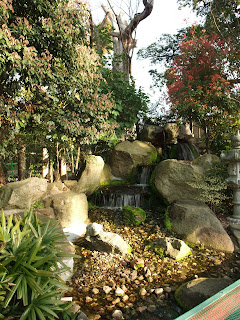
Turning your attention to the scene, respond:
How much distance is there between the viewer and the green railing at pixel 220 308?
5.24ft

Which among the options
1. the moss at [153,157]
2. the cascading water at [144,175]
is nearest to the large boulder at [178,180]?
the cascading water at [144,175]

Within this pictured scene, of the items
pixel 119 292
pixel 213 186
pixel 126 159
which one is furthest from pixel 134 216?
pixel 126 159

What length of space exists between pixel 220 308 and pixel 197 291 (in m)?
2.25

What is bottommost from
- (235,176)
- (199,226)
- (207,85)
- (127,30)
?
(199,226)

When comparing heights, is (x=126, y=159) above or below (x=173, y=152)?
below

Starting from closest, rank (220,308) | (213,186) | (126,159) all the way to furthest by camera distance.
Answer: (220,308) → (213,186) → (126,159)

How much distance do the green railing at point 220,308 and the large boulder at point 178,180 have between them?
5.31m

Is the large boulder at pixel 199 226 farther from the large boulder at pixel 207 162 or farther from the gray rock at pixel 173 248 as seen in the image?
the large boulder at pixel 207 162

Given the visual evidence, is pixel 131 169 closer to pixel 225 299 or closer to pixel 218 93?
pixel 218 93

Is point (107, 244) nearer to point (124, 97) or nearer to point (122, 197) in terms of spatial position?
point (122, 197)

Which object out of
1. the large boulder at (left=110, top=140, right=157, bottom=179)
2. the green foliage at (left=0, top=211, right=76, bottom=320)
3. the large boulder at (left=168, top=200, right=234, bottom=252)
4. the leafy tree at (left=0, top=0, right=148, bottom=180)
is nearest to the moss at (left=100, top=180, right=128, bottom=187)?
the large boulder at (left=110, top=140, right=157, bottom=179)

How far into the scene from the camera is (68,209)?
679 cm

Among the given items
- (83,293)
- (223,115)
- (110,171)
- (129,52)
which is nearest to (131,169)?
(110,171)

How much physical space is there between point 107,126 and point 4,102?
114 inches
